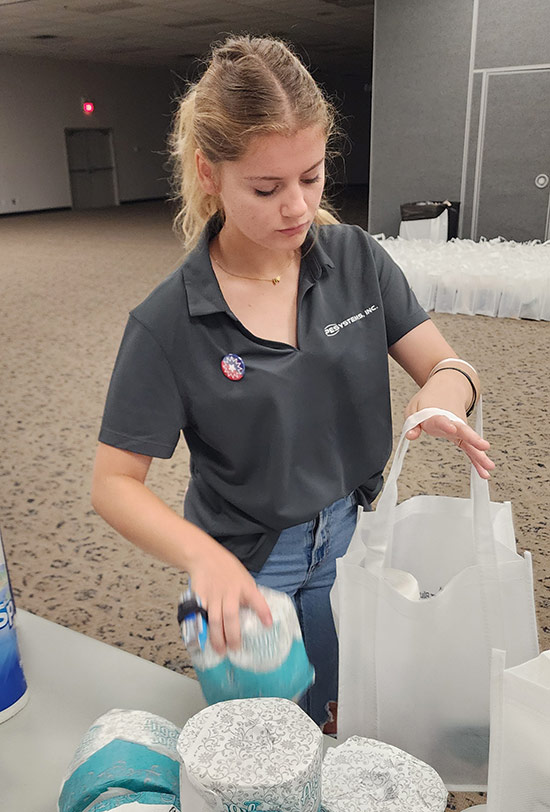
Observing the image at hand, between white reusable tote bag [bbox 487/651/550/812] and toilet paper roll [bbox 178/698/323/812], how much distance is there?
0.17m

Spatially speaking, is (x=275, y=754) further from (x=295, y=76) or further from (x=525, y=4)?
(x=525, y=4)

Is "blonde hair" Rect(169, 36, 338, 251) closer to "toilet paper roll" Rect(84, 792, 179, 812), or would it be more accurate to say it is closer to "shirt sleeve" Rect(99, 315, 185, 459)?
"shirt sleeve" Rect(99, 315, 185, 459)

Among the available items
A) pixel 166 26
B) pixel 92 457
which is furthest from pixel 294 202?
pixel 166 26

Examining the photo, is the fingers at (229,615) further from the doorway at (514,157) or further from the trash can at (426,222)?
the doorway at (514,157)

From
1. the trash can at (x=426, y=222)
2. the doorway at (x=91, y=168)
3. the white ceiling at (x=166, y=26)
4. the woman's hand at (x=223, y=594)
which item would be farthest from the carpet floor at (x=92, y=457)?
the doorway at (x=91, y=168)

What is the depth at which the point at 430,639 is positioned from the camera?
81cm

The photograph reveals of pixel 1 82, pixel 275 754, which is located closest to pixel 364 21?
pixel 1 82

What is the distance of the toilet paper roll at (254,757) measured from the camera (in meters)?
0.48

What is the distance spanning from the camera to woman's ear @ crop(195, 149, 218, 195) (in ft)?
3.24

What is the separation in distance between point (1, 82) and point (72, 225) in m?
4.01

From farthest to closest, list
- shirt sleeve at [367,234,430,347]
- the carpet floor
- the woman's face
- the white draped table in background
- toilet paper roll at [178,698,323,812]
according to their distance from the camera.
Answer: the white draped table in background → the carpet floor → shirt sleeve at [367,234,430,347] → the woman's face → toilet paper roll at [178,698,323,812]

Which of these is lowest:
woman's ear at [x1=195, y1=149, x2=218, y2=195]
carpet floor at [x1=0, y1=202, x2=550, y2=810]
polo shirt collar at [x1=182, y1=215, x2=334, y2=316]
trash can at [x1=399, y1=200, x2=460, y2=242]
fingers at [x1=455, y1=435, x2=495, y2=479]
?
carpet floor at [x1=0, y1=202, x2=550, y2=810]

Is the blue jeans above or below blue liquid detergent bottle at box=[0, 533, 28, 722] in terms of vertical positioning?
below

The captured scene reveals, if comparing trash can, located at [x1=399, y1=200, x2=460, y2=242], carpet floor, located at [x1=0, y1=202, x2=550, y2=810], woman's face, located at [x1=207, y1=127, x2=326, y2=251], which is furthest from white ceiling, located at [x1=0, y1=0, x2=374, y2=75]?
woman's face, located at [x1=207, y1=127, x2=326, y2=251]
